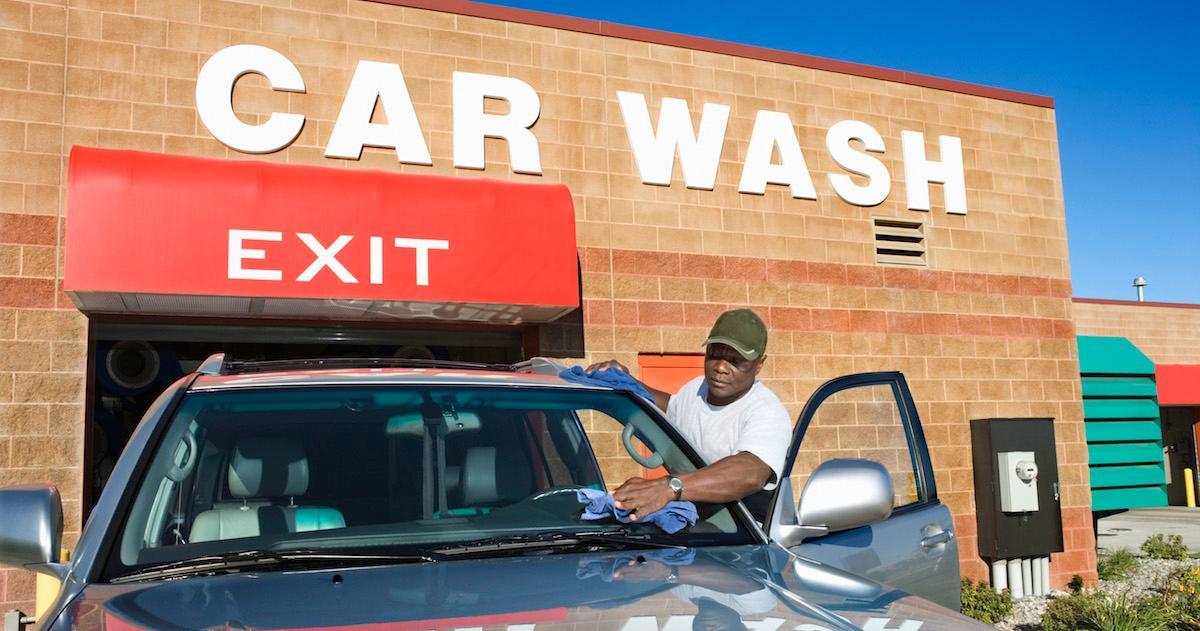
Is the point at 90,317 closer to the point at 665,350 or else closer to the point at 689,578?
the point at 665,350

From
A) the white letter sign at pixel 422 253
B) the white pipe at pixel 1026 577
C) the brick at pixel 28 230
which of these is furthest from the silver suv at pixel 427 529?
the white pipe at pixel 1026 577

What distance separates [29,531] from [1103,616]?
736 cm

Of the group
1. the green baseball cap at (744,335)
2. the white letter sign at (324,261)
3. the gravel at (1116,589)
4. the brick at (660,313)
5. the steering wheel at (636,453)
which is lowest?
the gravel at (1116,589)

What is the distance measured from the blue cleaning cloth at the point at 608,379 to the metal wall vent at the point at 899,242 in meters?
8.23

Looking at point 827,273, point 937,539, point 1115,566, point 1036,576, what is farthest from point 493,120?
point 1115,566

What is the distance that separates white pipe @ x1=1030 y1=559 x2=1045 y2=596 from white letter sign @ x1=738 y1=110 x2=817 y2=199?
4.49m

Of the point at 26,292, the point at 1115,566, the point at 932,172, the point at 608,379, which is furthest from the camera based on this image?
the point at 1115,566

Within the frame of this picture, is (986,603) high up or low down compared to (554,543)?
down

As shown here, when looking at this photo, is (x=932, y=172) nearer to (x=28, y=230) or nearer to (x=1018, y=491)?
(x=1018, y=491)

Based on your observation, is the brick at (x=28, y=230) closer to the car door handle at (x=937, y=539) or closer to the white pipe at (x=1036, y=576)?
the car door handle at (x=937, y=539)

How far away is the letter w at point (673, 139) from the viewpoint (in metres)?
10.4

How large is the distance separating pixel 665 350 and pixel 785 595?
7.87 metres

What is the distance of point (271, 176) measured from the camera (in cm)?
828

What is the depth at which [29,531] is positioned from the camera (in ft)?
8.37
